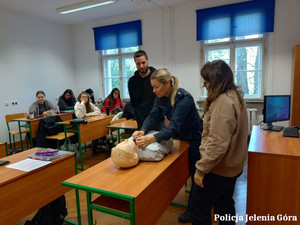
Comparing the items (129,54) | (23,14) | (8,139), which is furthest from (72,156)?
(23,14)

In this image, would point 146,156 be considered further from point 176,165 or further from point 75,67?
point 75,67

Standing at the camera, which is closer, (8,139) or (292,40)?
(292,40)

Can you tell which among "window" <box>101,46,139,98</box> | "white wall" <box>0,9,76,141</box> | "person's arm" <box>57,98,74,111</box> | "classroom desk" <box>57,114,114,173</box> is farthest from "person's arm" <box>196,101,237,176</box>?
"white wall" <box>0,9,76,141</box>

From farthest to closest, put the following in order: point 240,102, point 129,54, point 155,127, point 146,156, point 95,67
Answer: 1. point 95,67
2. point 129,54
3. point 155,127
4. point 146,156
5. point 240,102

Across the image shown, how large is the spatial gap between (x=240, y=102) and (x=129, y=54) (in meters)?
5.15

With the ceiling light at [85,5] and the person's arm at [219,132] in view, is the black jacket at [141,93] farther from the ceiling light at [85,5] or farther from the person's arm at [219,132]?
the ceiling light at [85,5]

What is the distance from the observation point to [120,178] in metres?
1.27

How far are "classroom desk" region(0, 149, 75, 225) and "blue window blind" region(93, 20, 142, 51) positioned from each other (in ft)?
14.2

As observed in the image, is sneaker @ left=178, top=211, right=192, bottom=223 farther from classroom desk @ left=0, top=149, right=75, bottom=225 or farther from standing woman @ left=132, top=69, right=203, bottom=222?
classroom desk @ left=0, top=149, right=75, bottom=225

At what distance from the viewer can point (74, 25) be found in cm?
657

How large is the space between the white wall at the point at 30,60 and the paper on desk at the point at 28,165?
3813 millimetres

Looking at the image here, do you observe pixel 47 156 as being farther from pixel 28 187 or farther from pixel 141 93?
pixel 141 93

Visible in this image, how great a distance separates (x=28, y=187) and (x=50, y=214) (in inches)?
12.7

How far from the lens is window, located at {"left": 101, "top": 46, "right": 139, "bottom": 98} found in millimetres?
6078
